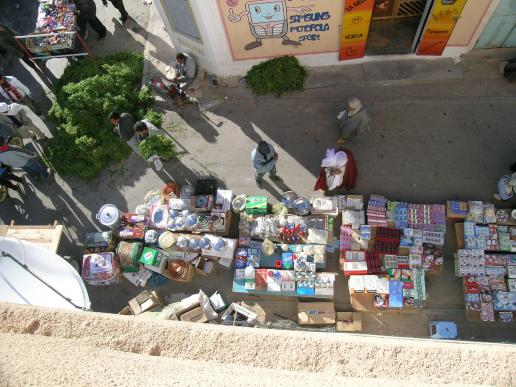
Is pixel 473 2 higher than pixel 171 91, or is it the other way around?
pixel 473 2

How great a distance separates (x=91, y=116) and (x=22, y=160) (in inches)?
82.6

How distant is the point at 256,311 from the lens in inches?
386

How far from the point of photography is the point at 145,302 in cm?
985

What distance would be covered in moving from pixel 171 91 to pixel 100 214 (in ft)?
12.6

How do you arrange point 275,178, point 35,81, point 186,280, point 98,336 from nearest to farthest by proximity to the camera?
point 98,336, point 186,280, point 275,178, point 35,81

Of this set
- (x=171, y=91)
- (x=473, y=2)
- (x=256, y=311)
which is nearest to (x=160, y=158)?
(x=171, y=91)

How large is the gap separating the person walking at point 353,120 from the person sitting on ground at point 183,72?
4281mm

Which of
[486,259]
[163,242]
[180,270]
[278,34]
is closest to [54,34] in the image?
[278,34]

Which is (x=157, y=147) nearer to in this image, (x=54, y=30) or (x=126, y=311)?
(x=126, y=311)

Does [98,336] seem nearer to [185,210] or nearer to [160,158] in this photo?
[185,210]

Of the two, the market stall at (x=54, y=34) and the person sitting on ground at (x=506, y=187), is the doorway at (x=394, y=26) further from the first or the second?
the market stall at (x=54, y=34)

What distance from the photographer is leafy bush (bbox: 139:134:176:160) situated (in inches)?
435

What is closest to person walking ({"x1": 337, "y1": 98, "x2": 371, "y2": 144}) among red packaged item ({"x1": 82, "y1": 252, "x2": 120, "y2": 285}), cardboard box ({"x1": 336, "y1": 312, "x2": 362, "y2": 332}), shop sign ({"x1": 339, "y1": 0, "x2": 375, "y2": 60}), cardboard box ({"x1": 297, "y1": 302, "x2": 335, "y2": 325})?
shop sign ({"x1": 339, "y1": 0, "x2": 375, "y2": 60})

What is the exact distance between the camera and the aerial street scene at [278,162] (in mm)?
9406
